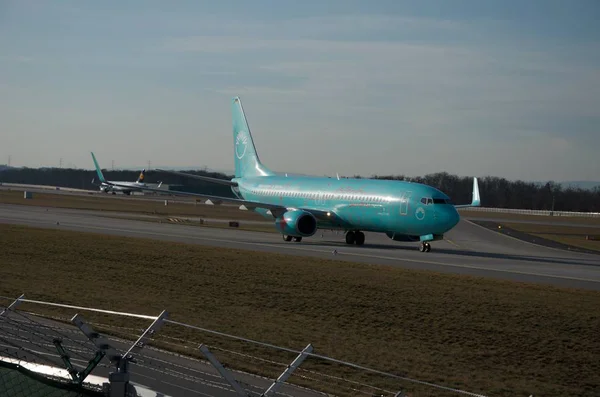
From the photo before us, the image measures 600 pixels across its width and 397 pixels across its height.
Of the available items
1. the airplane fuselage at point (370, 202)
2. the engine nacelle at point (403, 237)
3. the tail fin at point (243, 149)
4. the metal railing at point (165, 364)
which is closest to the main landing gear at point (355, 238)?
the airplane fuselage at point (370, 202)

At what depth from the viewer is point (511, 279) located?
33750 mm

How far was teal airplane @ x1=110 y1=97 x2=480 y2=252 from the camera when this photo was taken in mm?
45719

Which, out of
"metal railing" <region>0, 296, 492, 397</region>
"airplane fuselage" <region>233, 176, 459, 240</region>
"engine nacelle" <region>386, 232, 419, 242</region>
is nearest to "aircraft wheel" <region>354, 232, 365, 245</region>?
"airplane fuselage" <region>233, 176, 459, 240</region>

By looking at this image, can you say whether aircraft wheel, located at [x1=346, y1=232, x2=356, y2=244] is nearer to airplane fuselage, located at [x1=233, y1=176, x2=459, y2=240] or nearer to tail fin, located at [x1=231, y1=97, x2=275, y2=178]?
airplane fuselage, located at [x1=233, y1=176, x2=459, y2=240]

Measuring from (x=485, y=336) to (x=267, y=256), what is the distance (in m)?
17.1

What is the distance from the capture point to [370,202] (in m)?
49.0

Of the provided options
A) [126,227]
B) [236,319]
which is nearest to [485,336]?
[236,319]

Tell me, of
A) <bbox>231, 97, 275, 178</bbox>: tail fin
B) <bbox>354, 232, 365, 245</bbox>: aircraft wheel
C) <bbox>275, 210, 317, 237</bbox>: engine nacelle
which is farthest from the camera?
<bbox>231, 97, 275, 178</bbox>: tail fin

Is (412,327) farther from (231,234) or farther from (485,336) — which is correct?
(231,234)

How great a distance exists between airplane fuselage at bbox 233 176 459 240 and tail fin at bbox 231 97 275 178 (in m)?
4.72

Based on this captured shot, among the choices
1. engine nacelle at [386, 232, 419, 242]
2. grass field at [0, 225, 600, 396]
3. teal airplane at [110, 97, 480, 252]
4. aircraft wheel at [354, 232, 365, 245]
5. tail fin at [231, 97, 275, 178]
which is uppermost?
tail fin at [231, 97, 275, 178]

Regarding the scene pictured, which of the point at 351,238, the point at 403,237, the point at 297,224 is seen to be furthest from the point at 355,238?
the point at 297,224

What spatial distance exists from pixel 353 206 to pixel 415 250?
4713 mm

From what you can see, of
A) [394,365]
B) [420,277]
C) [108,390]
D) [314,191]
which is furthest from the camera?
[314,191]
